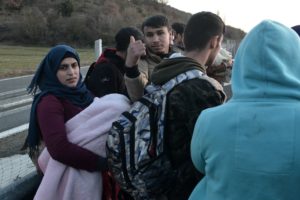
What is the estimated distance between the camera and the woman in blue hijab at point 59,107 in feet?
Answer: 9.62

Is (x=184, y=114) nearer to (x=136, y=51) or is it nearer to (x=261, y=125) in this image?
(x=136, y=51)

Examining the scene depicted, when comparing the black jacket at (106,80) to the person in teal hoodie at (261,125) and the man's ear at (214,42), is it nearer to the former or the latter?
the man's ear at (214,42)

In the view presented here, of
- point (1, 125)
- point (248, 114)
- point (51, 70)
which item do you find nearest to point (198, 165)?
point (248, 114)

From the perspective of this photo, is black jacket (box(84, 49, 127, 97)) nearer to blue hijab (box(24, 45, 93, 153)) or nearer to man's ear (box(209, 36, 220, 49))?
blue hijab (box(24, 45, 93, 153))

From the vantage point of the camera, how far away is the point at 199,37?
8.92ft

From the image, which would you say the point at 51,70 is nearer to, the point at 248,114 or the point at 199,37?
the point at 199,37

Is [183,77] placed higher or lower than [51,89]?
higher

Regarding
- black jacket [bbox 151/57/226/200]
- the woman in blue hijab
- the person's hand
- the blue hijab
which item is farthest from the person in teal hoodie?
the blue hijab

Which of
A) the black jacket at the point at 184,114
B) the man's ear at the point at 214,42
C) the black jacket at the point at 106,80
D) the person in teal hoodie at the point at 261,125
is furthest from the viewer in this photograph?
the black jacket at the point at 106,80

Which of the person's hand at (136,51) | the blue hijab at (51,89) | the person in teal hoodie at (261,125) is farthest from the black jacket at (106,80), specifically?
the person in teal hoodie at (261,125)

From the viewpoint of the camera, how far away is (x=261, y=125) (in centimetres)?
183

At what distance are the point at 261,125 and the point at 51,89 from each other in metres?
1.76

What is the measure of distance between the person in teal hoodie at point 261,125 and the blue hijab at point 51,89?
1538mm

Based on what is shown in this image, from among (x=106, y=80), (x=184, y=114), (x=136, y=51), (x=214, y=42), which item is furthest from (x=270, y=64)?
(x=106, y=80)
